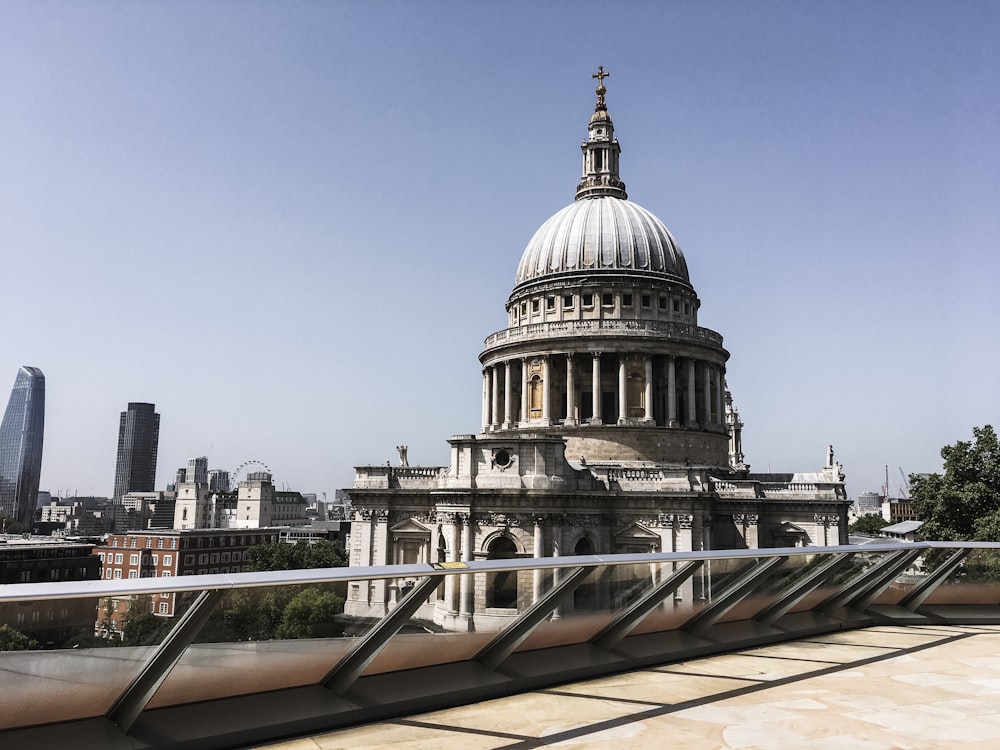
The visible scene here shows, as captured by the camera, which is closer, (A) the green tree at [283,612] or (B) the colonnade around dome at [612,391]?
(A) the green tree at [283,612]

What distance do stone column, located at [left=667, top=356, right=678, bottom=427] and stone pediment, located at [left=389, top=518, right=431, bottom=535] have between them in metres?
19.5

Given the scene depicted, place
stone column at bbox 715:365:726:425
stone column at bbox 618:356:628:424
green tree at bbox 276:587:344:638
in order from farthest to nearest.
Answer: stone column at bbox 715:365:726:425, stone column at bbox 618:356:628:424, green tree at bbox 276:587:344:638

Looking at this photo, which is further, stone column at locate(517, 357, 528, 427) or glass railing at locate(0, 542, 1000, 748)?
stone column at locate(517, 357, 528, 427)

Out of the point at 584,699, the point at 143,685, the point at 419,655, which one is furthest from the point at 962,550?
the point at 143,685

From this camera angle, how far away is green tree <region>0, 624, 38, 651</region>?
5262 millimetres

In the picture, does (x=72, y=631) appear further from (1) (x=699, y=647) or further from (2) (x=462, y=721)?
(1) (x=699, y=647)

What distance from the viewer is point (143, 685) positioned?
6.15m

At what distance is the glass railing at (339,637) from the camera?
18.9ft

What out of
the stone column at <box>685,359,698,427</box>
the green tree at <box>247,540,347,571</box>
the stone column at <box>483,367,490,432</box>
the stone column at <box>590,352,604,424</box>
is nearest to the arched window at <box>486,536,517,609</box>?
the stone column at <box>590,352,604,424</box>

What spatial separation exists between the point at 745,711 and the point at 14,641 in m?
5.95

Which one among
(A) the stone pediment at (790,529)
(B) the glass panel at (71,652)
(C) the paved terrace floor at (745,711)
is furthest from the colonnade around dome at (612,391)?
(B) the glass panel at (71,652)

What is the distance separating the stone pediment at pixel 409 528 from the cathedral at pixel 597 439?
13 cm

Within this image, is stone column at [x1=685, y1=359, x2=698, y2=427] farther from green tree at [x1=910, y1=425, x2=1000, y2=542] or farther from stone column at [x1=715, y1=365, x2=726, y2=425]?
green tree at [x1=910, y1=425, x2=1000, y2=542]

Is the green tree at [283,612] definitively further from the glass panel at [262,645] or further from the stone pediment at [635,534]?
the stone pediment at [635,534]
